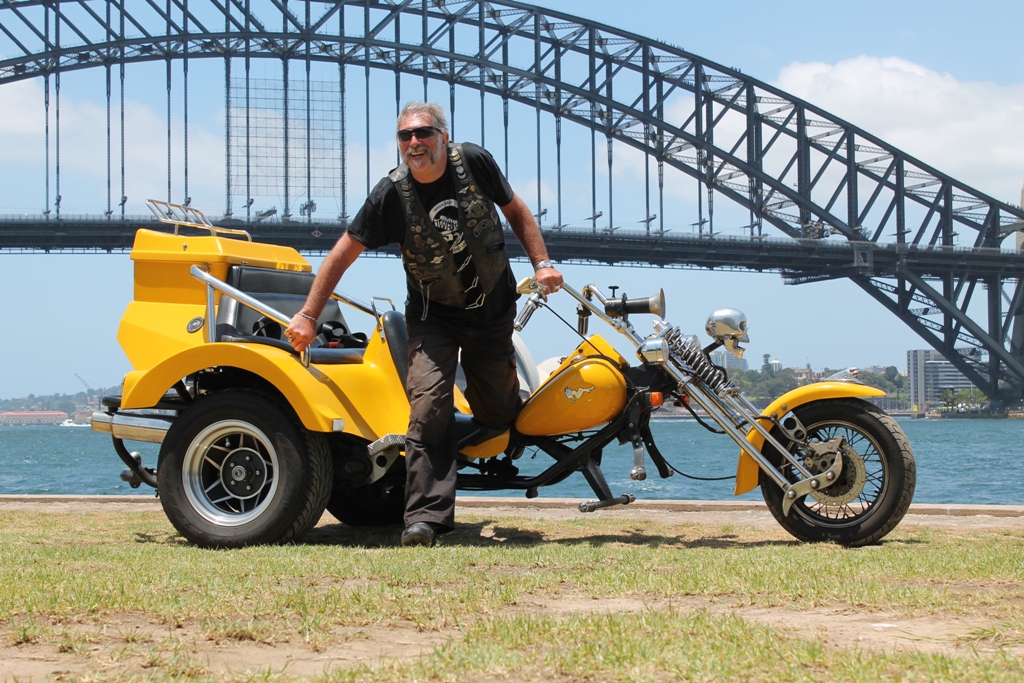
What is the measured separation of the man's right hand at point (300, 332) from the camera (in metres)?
4.59

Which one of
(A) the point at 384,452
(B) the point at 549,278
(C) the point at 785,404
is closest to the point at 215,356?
(A) the point at 384,452

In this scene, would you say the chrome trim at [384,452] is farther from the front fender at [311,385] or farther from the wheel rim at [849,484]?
the wheel rim at [849,484]

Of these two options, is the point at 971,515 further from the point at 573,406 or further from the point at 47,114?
the point at 47,114

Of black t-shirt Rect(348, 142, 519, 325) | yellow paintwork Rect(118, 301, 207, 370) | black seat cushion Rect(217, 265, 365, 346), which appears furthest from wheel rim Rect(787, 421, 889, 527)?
yellow paintwork Rect(118, 301, 207, 370)

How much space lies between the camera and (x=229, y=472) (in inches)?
189

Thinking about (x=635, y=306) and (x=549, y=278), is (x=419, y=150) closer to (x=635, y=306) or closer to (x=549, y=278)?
(x=549, y=278)

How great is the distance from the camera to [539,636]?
8.56ft

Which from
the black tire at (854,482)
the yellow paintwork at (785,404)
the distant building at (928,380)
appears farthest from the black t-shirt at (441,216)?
the distant building at (928,380)

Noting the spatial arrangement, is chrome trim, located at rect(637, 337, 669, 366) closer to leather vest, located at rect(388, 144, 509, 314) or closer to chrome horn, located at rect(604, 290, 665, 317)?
chrome horn, located at rect(604, 290, 665, 317)

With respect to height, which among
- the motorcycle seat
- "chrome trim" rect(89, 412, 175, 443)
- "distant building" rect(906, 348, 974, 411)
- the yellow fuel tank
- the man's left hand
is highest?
the man's left hand

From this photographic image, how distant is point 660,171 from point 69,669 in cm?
5720

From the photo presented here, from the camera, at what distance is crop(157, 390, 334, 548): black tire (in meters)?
4.60

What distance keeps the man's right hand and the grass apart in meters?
0.82

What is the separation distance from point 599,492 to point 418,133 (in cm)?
160
